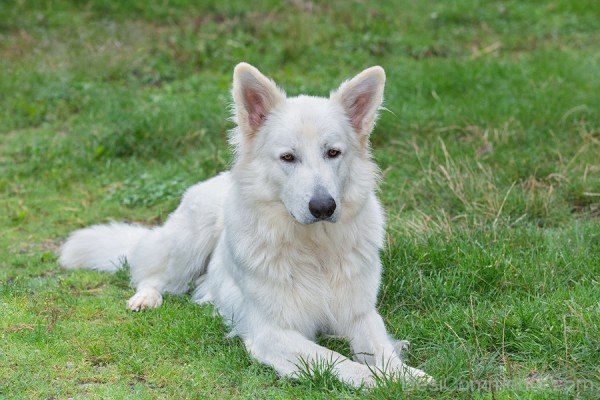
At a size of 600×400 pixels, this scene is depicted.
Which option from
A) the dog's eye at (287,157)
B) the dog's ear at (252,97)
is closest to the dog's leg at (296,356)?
the dog's eye at (287,157)

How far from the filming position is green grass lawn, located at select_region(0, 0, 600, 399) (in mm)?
4488

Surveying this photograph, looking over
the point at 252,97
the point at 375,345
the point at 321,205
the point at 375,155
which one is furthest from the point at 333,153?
the point at 375,155

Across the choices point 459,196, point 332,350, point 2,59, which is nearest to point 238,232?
point 332,350

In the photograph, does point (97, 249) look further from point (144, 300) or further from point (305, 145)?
point (305, 145)

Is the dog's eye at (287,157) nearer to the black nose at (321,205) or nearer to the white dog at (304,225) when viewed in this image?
Answer: the white dog at (304,225)

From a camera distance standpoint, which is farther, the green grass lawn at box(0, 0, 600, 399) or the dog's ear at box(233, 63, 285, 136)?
the dog's ear at box(233, 63, 285, 136)

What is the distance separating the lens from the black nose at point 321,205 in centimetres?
435

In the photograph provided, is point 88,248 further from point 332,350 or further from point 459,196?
point 459,196

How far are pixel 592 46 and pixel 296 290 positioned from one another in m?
7.85

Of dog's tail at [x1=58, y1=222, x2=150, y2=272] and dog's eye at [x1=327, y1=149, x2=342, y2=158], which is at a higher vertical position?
dog's eye at [x1=327, y1=149, x2=342, y2=158]

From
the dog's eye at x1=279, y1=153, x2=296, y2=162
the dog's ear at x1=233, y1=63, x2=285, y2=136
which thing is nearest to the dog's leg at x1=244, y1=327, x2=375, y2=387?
the dog's eye at x1=279, y1=153, x2=296, y2=162

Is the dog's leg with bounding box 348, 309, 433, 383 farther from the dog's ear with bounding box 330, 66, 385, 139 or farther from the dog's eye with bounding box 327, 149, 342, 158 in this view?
the dog's ear with bounding box 330, 66, 385, 139

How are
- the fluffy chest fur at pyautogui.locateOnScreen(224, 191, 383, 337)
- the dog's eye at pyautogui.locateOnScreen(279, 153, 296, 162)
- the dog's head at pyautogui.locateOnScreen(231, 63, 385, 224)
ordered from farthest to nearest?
the fluffy chest fur at pyautogui.locateOnScreen(224, 191, 383, 337)
the dog's eye at pyautogui.locateOnScreen(279, 153, 296, 162)
the dog's head at pyautogui.locateOnScreen(231, 63, 385, 224)

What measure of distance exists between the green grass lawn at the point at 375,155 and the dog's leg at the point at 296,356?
7 centimetres
